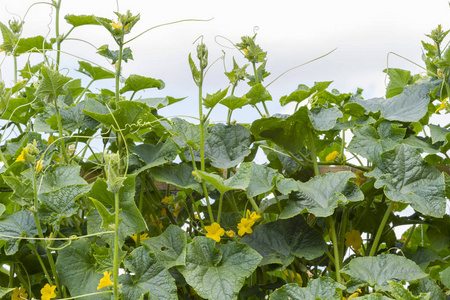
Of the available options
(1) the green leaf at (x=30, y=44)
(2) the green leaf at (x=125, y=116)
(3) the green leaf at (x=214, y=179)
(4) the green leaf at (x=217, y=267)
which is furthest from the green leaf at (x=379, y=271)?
(1) the green leaf at (x=30, y=44)

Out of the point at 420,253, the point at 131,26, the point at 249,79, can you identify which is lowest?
the point at 420,253

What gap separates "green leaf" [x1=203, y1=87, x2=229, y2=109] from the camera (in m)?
1.24

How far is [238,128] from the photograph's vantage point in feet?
4.62

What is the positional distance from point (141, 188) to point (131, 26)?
0.41 m

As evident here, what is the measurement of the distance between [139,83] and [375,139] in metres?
0.66

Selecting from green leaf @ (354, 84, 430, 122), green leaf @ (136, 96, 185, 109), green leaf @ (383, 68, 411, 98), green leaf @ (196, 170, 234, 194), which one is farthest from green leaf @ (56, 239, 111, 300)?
green leaf @ (383, 68, 411, 98)

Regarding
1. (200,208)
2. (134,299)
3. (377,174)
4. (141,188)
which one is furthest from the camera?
(200,208)

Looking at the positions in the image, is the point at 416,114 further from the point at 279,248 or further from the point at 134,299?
the point at 134,299

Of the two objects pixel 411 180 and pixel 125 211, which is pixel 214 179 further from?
pixel 411 180

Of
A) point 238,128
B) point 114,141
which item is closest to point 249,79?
point 238,128

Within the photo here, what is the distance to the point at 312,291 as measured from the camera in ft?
3.52

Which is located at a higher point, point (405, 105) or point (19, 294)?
point (405, 105)

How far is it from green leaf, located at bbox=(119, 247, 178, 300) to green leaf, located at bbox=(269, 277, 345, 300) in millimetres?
224

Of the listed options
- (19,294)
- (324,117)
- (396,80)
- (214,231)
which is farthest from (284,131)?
(19,294)
